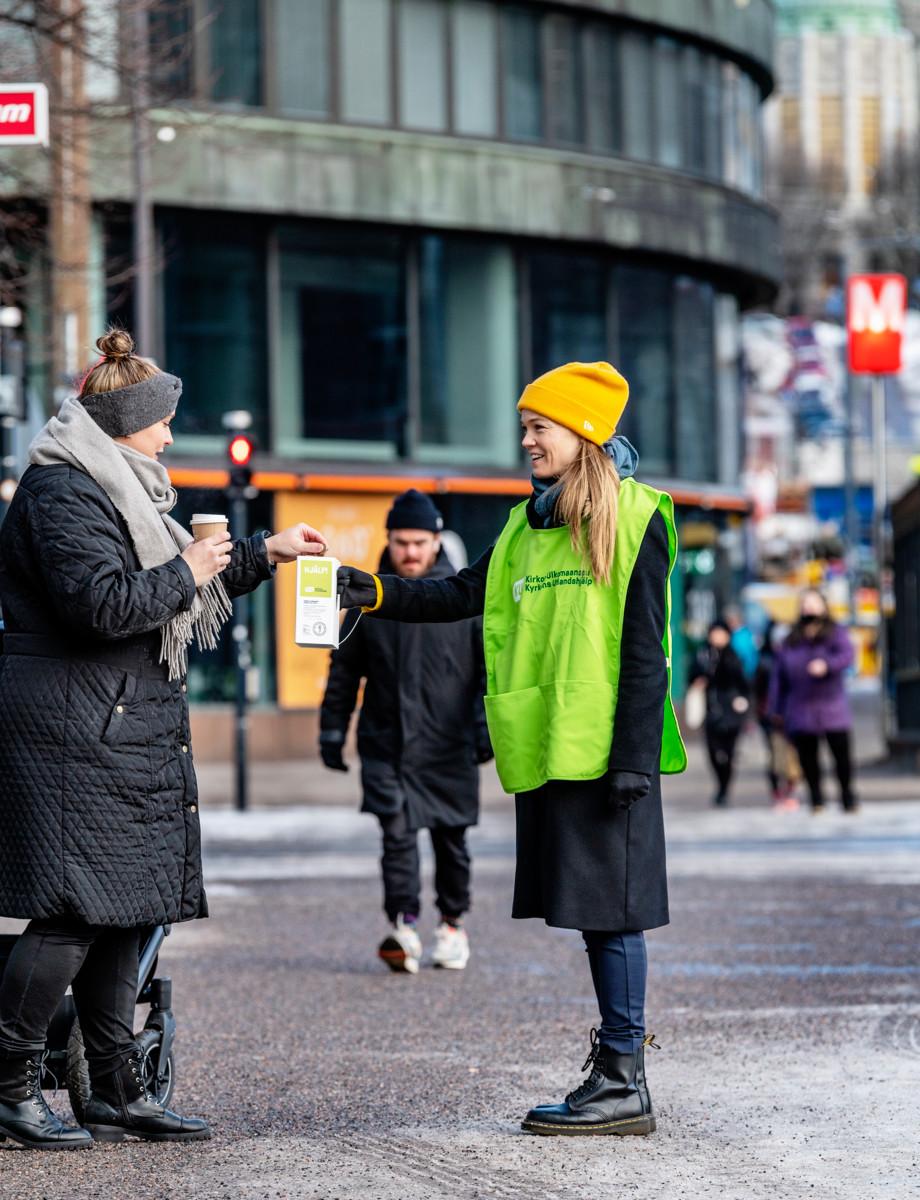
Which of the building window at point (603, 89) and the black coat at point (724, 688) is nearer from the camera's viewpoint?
the black coat at point (724, 688)

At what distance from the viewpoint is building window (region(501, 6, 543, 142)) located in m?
31.0

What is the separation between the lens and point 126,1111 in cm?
602

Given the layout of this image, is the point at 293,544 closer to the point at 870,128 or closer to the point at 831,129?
the point at 831,129

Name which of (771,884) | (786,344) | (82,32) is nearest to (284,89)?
(82,32)

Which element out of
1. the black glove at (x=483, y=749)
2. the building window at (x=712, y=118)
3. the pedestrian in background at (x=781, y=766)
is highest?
the building window at (x=712, y=118)

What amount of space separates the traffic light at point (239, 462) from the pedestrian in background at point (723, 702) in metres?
4.28

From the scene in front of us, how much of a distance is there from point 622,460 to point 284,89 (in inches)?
934

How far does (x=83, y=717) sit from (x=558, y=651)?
1267 millimetres

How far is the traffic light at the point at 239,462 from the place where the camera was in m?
19.7

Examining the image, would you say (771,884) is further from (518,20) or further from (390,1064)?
(518,20)

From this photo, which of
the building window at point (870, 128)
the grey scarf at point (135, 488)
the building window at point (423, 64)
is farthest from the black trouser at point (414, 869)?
the building window at point (870, 128)

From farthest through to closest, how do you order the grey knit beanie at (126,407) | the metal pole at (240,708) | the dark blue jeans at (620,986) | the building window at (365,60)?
the building window at (365,60), the metal pole at (240,708), the dark blue jeans at (620,986), the grey knit beanie at (126,407)

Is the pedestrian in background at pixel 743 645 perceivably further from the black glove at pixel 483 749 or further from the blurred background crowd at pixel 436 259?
the black glove at pixel 483 749

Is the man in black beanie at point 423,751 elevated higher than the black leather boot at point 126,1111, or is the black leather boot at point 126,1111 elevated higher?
the man in black beanie at point 423,751
